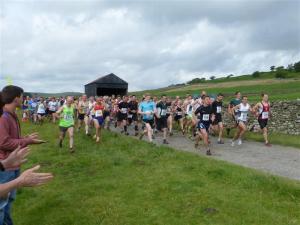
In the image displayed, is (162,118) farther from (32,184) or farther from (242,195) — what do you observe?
(32,184)

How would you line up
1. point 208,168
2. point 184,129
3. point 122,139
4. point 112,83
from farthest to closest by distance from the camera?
point 112,83
point 184,129
point 122,139
point 208,168

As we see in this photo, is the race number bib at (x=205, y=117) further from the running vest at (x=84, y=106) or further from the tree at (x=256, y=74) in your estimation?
the tree at (x=256, y=74)

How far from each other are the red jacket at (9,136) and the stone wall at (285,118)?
16936 millimetres

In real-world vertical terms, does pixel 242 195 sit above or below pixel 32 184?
below

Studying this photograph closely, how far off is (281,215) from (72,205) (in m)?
4.17

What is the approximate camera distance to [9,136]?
5.88 meters

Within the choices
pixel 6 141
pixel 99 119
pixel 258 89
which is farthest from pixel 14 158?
pixel 258 89

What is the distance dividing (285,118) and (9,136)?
57.9 feet

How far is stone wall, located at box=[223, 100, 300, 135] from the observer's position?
67.1 ft

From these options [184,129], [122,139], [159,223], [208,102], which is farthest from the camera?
[184,129]

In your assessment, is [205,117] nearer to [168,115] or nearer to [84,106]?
[168,115]

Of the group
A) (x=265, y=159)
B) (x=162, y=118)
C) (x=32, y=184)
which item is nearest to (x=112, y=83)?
(x=162, y=118)

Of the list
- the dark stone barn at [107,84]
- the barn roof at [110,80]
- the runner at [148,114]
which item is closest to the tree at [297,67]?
the dark stone barn at [107,84]

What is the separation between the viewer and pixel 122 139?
1702 centimetres
